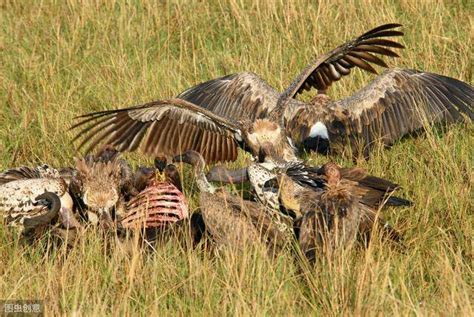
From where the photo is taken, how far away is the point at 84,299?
5082 mm

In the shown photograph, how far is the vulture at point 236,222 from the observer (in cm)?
584

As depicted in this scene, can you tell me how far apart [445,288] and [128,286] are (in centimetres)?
154

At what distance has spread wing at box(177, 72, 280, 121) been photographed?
900cm

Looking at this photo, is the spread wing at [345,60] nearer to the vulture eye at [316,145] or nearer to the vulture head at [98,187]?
the vulture eye at [316,145]

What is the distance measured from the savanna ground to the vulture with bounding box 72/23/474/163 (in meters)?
0.33

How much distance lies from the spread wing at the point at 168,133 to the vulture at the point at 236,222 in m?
1.66

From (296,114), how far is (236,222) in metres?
2.98

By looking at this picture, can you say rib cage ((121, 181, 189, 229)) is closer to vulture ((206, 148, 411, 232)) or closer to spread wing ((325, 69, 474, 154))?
vulture ((206, 148, 411, 232))

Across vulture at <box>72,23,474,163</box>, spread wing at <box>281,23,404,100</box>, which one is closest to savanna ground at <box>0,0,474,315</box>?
vulture at <box>72,23,474,163</box>

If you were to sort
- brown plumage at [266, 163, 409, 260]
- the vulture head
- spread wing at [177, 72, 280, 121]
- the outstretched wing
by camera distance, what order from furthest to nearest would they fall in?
spread wing at [177, 72, 280, 121] < the outstretched wing < the vulture head < brown plumage at [266, 163, 409, 260]

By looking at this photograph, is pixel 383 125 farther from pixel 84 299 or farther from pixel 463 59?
pixel 84 299

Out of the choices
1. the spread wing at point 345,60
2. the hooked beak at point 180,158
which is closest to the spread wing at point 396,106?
the spread wing at point 345,60

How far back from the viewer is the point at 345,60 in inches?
334

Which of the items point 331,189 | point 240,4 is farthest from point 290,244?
point 240,4
